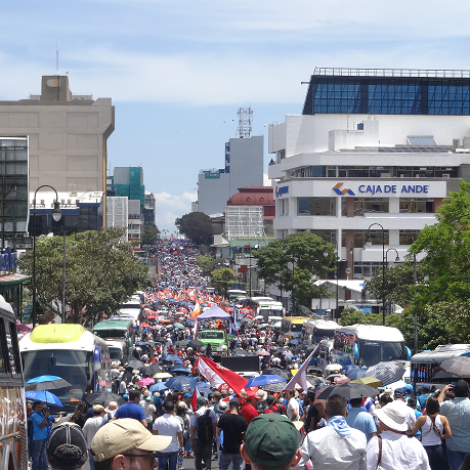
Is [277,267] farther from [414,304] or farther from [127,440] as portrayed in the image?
[127,440]

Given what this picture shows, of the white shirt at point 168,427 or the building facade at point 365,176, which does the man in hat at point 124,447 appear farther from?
A: the building facade at point 365,176

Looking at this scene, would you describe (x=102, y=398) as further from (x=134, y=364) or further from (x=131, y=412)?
(x=134, y=364)

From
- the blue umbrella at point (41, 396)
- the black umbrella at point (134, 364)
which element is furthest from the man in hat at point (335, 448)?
the black umbrella at point (134, 364)

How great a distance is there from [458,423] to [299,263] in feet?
223

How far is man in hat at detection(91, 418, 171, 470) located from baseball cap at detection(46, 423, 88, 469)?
5.2 inches

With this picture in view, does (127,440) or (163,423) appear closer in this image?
(127,440)

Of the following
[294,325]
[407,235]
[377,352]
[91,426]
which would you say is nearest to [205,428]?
[91,426]

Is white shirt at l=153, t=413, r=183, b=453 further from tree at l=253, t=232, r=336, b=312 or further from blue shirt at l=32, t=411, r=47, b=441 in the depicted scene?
tree at l=253, t=232, r=336, b=312

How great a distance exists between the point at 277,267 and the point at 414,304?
4455 centimetres

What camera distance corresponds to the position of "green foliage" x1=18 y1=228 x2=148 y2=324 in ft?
147

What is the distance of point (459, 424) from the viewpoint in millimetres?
10547

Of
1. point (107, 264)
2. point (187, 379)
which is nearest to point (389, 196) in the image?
point (107, 264)

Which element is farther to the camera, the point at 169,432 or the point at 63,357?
the point at 63,357

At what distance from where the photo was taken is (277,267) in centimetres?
7744
